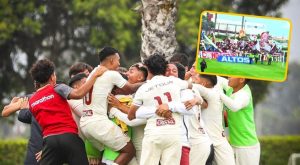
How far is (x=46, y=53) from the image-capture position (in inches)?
1464

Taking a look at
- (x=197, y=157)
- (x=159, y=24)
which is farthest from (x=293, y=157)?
(x=197, y=157)

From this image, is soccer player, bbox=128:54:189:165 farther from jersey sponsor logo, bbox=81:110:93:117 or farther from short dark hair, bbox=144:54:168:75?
jersey sponsor logo, bbox=81:110:93:117

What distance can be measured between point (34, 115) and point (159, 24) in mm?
3899

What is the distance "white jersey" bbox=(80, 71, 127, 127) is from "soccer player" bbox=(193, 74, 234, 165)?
1.17 m

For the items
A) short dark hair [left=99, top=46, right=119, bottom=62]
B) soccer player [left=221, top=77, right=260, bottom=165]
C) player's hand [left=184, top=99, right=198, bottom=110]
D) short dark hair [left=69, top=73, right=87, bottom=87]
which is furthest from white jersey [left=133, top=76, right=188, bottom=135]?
soccer player [left=221, top=77, right=260, bottom=165]

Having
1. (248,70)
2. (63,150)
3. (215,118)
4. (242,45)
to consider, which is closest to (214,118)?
(215,118)

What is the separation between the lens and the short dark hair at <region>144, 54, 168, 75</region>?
38.3ft

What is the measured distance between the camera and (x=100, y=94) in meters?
12.0

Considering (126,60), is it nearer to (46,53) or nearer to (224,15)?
(46,53)

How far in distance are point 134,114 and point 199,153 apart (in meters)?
1.20

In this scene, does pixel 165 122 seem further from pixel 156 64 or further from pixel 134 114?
pixel 156 64

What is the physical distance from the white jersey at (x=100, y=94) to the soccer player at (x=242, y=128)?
1.83 m

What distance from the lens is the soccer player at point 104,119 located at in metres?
12.0

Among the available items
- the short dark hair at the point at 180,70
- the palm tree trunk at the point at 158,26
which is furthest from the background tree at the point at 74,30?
the short dark hair at the point at 180,70
